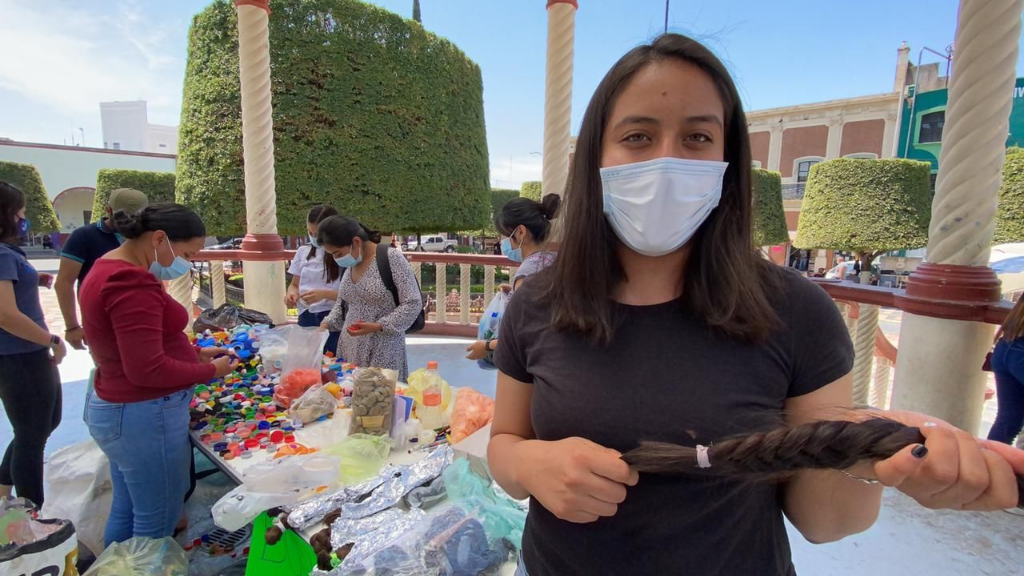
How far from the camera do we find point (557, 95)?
5254 mm

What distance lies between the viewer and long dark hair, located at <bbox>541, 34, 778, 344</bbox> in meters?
0.85

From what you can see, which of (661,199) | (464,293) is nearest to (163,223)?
(661,199)

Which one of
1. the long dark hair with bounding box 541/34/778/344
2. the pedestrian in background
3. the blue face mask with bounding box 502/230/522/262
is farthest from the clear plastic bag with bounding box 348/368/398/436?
the pedestrian in background

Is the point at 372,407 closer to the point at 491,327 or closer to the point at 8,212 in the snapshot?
the point at 491,327

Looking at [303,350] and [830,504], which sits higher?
[830,504]

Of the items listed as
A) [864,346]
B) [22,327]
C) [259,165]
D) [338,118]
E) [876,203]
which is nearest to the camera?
[22,327]

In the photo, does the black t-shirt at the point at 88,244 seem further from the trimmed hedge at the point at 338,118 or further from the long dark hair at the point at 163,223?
the trimmed hedge at the point at 338,118

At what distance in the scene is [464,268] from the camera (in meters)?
7.24

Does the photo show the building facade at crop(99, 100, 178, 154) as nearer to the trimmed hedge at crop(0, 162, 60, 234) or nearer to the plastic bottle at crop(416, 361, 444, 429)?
the trimmed hedge at crop(0, 162, 60, 234)

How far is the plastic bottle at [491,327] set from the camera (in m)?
3.01

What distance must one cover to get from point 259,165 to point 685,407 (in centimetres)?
589

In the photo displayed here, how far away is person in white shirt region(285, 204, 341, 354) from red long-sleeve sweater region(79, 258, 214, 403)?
2029mm

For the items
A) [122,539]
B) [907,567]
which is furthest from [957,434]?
[122,539]

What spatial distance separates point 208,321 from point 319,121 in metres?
6.12
